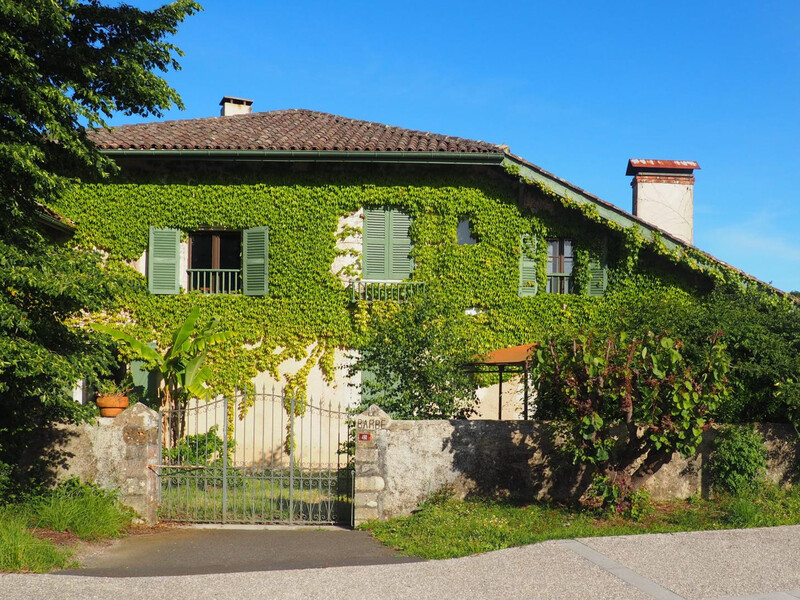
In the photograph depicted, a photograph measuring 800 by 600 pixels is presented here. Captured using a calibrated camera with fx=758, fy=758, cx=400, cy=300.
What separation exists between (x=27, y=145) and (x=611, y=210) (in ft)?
37.2

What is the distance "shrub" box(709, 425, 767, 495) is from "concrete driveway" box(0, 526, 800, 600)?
2.17 metres

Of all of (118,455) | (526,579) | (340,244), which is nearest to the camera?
(526,579)

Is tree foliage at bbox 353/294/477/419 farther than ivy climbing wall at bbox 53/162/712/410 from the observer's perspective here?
No

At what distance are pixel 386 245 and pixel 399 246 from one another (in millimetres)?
281

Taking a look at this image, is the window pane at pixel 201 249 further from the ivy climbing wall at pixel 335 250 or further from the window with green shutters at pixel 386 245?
the window with green shutters at pixel 386 245

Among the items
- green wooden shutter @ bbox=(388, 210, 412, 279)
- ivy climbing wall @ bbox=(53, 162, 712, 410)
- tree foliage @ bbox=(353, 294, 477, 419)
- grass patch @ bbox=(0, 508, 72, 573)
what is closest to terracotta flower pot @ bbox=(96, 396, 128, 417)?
ivy climbing wall @ bbox=(53, 162, 712, 410)

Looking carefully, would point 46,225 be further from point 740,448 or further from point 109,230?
point 740,448

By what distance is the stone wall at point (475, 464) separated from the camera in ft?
34.4

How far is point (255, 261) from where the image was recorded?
52.7ft

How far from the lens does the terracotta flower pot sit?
12.8 metres

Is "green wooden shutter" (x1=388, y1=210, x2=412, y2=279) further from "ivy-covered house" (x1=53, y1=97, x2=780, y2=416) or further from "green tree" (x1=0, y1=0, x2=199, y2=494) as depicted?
"green tree" (x1=0, y1=0, x2=199, y2=494)

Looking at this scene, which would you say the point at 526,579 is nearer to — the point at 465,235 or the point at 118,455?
the point at 118,455

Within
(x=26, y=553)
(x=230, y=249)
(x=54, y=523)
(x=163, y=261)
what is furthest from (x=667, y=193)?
(x=26, y=553)

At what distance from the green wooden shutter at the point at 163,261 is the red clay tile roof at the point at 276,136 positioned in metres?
1.83
